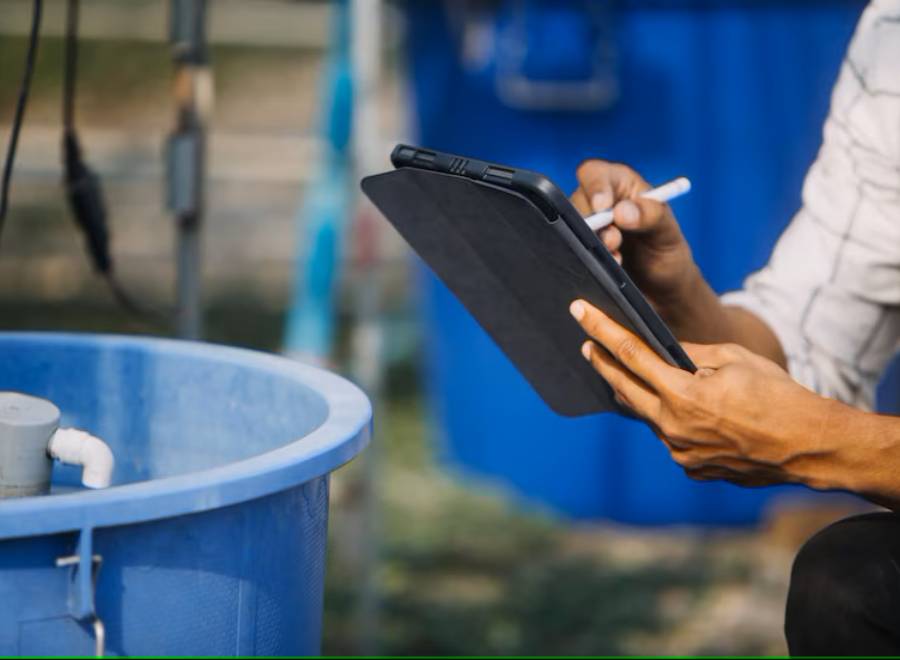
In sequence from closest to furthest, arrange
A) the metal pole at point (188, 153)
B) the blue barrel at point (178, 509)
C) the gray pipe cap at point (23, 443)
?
1. the blue barrel at point (178, 509)
2. the gray pipe cap at point (23, 443)
3. the metal pole at point (188, 153)

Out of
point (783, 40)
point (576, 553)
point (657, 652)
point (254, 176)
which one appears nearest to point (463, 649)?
point (657, 652)

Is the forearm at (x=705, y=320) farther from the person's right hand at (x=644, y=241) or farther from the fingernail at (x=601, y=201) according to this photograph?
the fingernail at (x=601, y=201)

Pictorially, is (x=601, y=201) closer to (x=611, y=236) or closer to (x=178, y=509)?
(x=611, y=236)

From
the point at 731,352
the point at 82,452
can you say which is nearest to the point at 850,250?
the point at 731,352

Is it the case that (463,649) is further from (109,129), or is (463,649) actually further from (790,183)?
(109,129)

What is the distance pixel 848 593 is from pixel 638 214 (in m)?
0.39

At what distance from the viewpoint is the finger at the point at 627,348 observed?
105 centimetres

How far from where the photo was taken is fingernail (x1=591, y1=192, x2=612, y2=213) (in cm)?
131

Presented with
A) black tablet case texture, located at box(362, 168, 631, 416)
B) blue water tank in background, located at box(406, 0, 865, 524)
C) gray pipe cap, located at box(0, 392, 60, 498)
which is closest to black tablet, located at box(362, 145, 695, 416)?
black tablet case texture, located at box(362, 168, 631, 416)

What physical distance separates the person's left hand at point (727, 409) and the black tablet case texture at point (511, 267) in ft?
0.15

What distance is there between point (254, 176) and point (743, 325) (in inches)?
170

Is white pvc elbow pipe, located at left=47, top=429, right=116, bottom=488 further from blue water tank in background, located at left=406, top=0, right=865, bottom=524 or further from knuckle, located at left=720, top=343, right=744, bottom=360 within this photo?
blue water tank in background, located at left=406, top=0, right=865, bottom=524

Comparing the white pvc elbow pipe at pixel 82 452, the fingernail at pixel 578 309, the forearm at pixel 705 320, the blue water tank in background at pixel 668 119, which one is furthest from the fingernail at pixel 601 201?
the blue water tank in background at pixel 668 119

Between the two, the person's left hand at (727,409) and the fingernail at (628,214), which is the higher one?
the fingernail at (628,214)
